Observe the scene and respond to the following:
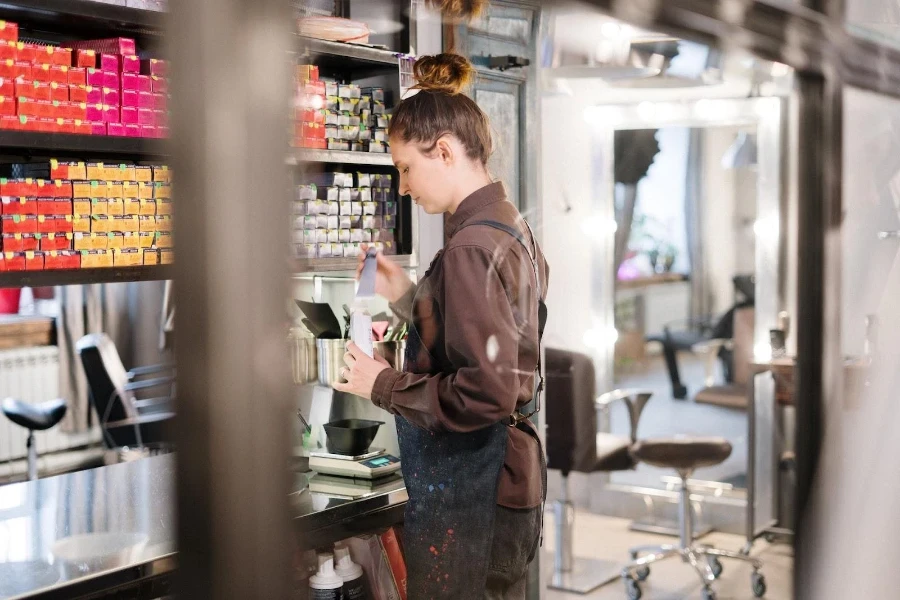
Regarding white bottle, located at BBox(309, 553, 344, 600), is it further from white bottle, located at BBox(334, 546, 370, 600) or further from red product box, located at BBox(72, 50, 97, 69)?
red product box, located at BBox(72, 50, 97, 69)

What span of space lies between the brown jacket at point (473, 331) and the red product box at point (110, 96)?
1086 millimetres

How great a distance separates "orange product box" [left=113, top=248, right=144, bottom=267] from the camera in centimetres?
222

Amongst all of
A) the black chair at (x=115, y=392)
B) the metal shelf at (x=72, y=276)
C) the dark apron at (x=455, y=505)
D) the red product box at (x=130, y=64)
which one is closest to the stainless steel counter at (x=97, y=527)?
the dark apron at (x=455, y=505)

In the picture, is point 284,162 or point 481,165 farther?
point 481,165

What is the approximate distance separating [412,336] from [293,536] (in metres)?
1.03

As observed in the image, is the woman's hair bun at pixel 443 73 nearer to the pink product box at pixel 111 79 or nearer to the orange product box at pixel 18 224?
the pink product box at pixel 111 79

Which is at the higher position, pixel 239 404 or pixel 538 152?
pixel 538 152

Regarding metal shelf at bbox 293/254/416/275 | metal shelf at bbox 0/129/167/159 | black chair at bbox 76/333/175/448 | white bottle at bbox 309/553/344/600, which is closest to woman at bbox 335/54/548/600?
white bottle at bbox 309/553/344/600

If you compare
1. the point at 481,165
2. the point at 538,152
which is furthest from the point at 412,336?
the point at 538,152

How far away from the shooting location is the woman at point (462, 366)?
1440mm

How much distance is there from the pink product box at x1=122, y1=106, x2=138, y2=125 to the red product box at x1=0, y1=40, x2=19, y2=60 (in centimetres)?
26

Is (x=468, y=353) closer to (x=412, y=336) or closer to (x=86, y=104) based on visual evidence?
(x=412, y=336)

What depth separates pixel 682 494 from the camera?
11.1 ft

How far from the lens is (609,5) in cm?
79
